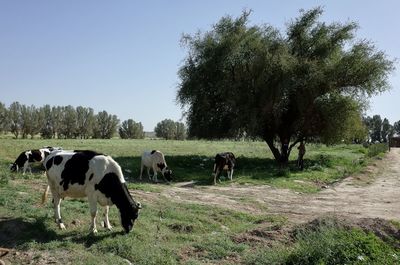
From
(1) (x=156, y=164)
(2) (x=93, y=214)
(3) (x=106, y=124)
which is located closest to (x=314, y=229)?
(2) (x=93, y=214)

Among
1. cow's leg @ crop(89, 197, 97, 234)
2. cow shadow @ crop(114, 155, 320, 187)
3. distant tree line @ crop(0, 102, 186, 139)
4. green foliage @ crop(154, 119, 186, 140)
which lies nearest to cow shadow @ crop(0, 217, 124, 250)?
cow's leg @ crop(89, 197, 97, 234)

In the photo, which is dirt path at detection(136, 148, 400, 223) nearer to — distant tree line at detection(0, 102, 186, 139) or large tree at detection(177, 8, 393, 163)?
large tree at detection(177, 8, 393, 163)

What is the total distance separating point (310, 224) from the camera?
1362 cm

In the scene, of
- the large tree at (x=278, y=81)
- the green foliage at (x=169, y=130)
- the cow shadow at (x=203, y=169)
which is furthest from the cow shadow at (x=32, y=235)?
the green foliage at (x=169, y=130)

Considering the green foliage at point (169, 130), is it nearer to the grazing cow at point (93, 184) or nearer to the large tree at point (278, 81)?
the large tree at point (278, 81)

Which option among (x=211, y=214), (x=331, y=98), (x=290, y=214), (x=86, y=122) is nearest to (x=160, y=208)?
(x=211, y=214)

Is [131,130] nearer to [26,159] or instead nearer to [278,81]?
[278,81]

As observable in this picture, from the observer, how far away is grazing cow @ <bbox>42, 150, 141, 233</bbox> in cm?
1236

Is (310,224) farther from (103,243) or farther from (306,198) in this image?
(306,198)

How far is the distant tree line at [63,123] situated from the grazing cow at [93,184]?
303 ft

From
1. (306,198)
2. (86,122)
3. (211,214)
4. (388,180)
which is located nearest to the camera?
(211,214)

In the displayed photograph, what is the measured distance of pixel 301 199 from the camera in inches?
878

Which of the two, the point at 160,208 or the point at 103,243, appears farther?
the point at 160,208

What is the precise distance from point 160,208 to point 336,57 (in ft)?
81.2
